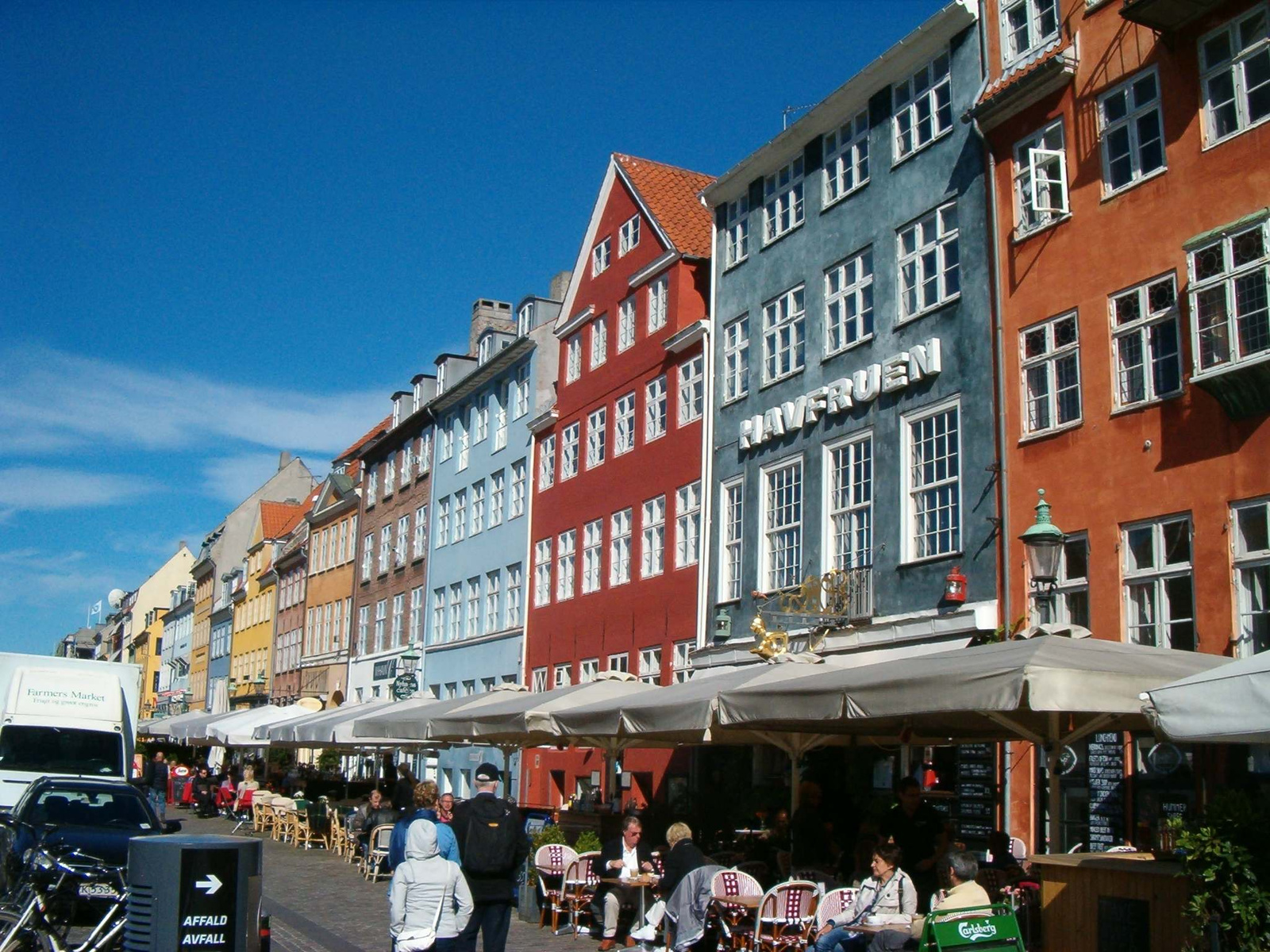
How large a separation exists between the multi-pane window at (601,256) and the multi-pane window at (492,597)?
8562mm

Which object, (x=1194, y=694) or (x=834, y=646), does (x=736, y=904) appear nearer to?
(x=1194, y=694)

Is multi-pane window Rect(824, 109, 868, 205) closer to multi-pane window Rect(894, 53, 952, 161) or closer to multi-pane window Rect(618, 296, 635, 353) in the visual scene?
multi-pane window Rect(894, 53, 952, 161)

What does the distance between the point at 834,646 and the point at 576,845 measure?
5152mm

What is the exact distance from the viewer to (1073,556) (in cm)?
1706

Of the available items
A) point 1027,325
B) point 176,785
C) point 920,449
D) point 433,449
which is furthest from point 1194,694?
point 176,785

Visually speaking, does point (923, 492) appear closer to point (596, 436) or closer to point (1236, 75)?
point (1236, 75)

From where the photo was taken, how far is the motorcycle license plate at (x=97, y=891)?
37.1 ft

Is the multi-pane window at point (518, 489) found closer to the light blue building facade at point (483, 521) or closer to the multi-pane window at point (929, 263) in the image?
the light blue building facade at point (483, 521)

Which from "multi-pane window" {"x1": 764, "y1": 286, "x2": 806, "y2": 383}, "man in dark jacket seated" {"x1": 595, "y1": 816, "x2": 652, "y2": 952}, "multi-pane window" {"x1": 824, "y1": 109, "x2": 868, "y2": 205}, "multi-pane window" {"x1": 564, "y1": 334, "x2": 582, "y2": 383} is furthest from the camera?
"multi-pane window" {"x1": 564, "y1": 334, "x2": 582, "y2": 383}

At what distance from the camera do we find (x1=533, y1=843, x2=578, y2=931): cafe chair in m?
16.6

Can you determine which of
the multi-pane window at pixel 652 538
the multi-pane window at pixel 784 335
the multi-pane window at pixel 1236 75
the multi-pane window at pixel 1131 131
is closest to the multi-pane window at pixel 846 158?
the multi-pane window at pixel 784 335

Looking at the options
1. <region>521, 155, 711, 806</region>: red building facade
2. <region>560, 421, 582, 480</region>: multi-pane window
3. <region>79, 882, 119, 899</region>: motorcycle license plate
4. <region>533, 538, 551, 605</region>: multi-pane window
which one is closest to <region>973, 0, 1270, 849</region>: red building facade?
<region>79, 882, 119, 899</region>: motorcycle license plate

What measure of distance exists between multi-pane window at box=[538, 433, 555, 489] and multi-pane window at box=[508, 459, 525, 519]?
4.03 feet

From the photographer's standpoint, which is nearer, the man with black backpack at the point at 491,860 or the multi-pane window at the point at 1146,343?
the man with black backpack at the point at 491,860
